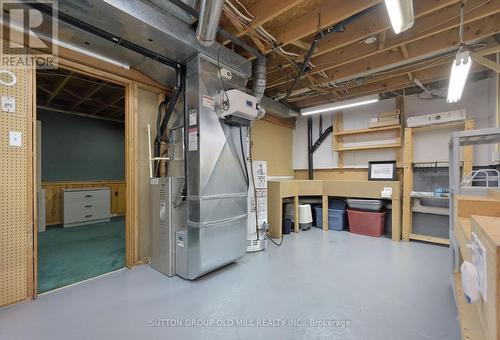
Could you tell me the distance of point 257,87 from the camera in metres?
3.35

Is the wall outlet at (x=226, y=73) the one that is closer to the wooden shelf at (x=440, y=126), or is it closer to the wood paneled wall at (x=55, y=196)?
the wooden shelf at (x=440, y=126)

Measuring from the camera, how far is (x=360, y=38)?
2660 millimetres

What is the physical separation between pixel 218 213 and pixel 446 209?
12.4ft

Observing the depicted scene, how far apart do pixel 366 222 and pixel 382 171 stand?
107cm

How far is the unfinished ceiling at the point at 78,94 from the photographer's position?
12.7 feet

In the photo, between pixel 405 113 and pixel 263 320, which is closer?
pixel 263 320

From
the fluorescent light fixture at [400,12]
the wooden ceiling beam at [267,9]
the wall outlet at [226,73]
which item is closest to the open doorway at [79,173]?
the wall outlet at [226,73]

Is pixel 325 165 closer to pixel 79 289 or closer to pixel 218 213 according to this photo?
pixel 218 213

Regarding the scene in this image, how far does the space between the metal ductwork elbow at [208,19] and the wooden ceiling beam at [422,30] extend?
6.29 ft

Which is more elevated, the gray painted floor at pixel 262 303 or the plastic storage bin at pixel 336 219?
the plastic storage bin at pixel 336 219

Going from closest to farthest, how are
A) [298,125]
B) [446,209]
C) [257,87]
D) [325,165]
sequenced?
[257,87]
[446,209]
[325,165]
[298,125]

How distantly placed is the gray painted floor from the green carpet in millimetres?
275

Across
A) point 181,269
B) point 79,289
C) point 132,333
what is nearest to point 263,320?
point 132,333

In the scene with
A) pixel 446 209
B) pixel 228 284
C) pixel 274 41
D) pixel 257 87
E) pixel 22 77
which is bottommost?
pixel 228 284
